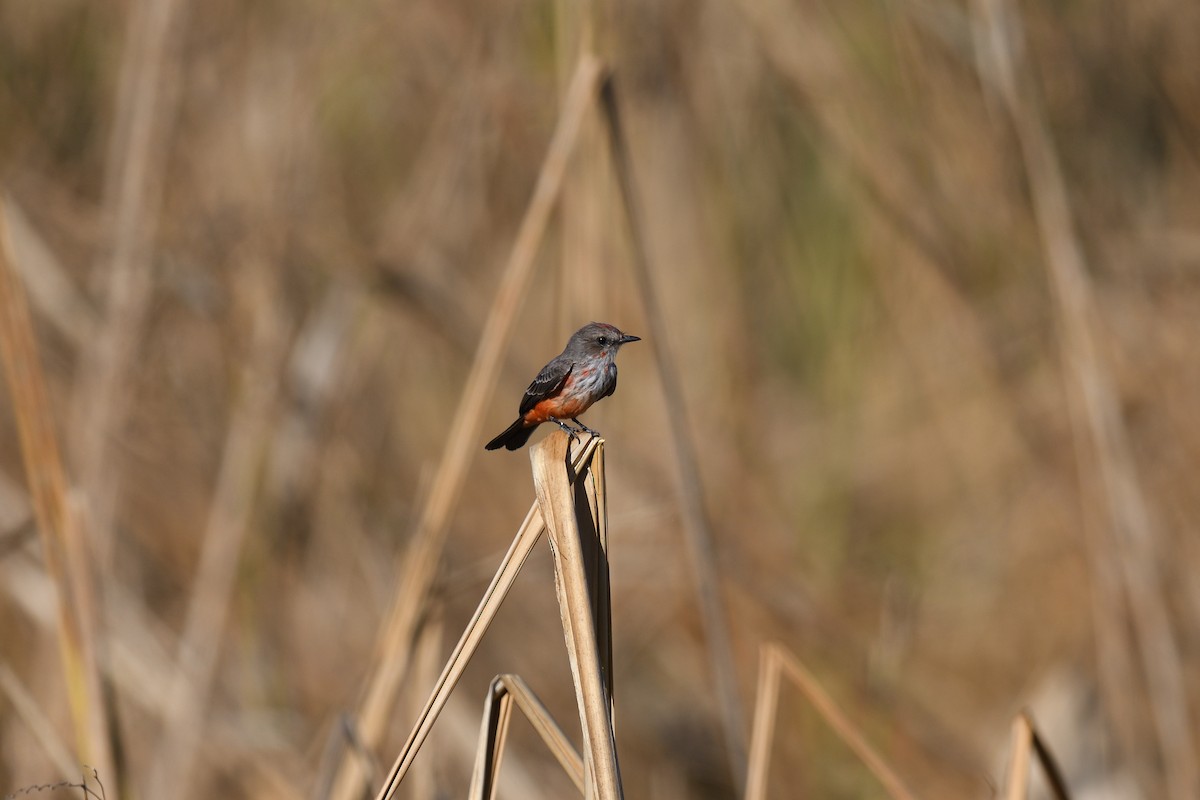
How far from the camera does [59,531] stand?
2449mm

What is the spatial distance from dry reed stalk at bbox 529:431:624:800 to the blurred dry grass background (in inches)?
48.3

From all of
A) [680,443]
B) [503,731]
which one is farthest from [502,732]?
[680,443]

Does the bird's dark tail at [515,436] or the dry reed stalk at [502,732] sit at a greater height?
the bird's dark tail at [515,436]

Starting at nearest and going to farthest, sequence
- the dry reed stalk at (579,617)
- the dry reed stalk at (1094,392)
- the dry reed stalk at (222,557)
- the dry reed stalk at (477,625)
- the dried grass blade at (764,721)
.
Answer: the dry reed stalk at (579,617) → the dry reed stalk at (477,625) → the dried grass blade at (764,721) → the dry reed stalk at (1094,392) → the dry reed stalk at (222,557)

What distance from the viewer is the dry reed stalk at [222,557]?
3346 mm

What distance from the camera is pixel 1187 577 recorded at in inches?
168

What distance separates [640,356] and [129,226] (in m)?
2.45

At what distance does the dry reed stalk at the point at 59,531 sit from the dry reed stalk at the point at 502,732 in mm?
1073

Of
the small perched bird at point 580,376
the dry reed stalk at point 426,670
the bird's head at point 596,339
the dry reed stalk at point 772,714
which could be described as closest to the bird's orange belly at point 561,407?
the small perched bird at point 580,376

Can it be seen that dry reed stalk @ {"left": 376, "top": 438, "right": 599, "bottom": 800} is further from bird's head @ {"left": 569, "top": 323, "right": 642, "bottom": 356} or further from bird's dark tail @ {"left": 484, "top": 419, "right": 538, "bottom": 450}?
bird's dark tail @ {"left": 484, "top": 419, "right": 538, "bottom": 450}

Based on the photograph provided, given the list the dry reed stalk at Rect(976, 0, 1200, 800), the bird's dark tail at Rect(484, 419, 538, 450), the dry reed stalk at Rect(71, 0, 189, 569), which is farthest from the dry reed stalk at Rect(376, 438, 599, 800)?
the dry reed stalk at Rect(976, 0, 1200, 800)

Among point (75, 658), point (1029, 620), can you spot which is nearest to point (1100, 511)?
point (1029, 620)

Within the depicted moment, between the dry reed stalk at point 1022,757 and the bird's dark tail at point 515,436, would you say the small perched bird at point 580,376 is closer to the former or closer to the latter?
the bird's dark tail at point 515,436

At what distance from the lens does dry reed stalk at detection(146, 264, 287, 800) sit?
3.35 metres
